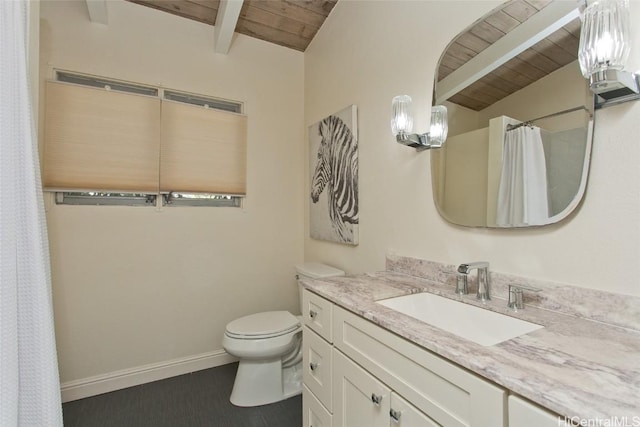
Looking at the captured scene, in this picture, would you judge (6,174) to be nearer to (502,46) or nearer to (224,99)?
(224,99)

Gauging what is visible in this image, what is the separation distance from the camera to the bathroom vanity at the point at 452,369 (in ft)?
1.81

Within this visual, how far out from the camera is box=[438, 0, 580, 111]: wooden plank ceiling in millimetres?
999

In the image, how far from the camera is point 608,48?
802 mm

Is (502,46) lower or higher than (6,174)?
higher

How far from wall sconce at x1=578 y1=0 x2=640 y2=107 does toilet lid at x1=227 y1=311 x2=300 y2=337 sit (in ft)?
5.95

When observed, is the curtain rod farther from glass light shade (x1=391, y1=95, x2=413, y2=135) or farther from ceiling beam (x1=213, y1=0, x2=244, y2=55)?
ceiling beam (x1=213, y1=0, x2=244, y2=55)

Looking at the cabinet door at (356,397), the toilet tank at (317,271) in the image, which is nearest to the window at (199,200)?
the toilet tank at (317,271)

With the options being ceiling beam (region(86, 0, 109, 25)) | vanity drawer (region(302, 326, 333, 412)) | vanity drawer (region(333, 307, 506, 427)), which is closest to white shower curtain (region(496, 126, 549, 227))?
vanity drawer (region(333, 307, 506, 427))

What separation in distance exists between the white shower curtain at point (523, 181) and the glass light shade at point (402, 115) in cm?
43

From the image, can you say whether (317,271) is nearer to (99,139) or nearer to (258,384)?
(258,384)

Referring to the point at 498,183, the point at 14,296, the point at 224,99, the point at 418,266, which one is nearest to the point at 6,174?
the point at 14,296

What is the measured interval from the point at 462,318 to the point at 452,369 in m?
0.46

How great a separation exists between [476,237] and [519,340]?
0.56 m

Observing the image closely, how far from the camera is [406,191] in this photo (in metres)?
1.59
